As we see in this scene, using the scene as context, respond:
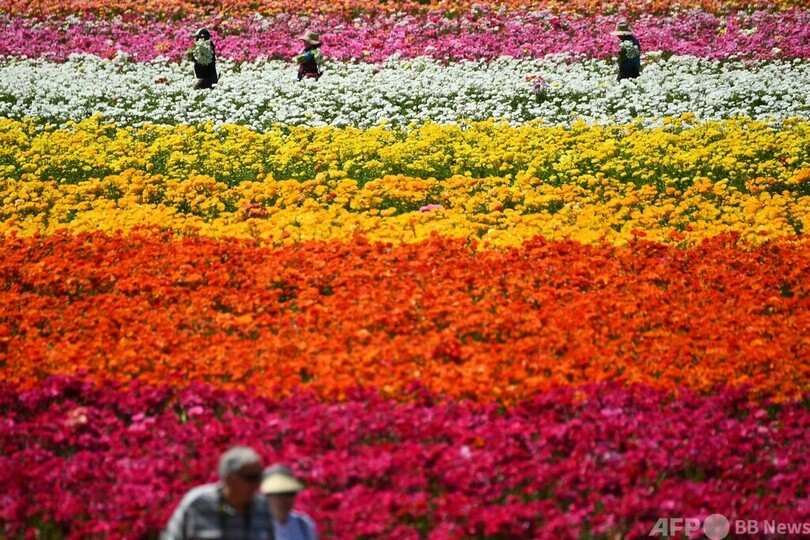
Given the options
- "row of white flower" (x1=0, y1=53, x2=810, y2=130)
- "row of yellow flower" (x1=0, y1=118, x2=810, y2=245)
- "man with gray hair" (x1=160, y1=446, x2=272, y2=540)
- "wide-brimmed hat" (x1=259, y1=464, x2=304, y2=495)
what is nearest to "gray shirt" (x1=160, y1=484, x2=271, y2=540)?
"man with gray hair" (x1=160, y1=446, x2=272, y2=540)

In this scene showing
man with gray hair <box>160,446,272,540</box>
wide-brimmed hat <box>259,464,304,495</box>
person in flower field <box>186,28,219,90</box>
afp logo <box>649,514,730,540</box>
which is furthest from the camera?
person in flower field <box>186,28,219,90</box>

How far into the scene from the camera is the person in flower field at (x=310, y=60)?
18781 mm

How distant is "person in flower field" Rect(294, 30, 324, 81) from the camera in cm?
1878

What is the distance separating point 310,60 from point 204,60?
1.93 metres

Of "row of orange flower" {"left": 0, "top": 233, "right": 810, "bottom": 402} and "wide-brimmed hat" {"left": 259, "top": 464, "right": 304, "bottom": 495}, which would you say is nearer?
"wide-brimmed hat" {"left": 259, "top": 464, "right": 304, "bottom": 495}

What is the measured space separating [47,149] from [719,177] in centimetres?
939

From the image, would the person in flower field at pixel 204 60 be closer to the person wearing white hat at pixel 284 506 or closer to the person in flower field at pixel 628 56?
the person in flower field at pixel 628 56

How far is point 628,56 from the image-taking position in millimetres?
17844

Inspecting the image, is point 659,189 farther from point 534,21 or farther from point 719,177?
point 534,21

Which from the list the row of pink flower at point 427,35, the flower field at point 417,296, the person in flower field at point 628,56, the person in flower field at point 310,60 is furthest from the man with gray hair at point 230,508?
the row of pink flower at point 427,35

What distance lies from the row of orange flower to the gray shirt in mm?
2306

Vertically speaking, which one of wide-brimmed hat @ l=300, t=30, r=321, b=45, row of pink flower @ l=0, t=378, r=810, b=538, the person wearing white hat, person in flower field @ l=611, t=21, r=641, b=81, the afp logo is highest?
wide-brimmed hat @ l=300, t=30, r=321, b=45

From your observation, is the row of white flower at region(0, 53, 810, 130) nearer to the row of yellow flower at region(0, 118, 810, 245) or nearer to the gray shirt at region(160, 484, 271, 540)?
the row of yellow flower at region(0, 118, 810, 245)

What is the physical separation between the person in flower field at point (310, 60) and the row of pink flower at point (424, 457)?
12247 mm
